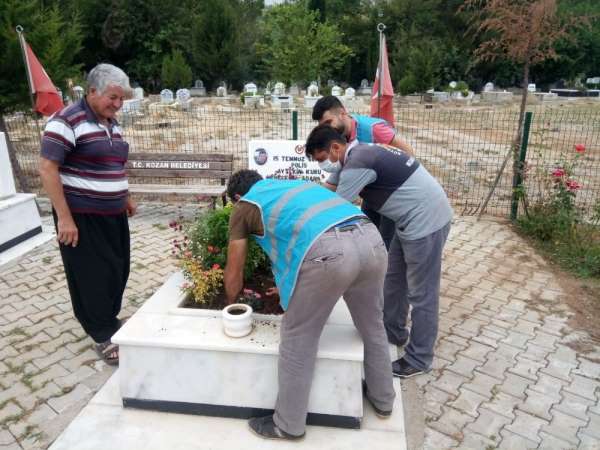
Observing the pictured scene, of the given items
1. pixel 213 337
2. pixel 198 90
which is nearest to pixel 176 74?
pixel 198 90

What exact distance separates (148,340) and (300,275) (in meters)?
0.96

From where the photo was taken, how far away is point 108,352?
3305 millimetres

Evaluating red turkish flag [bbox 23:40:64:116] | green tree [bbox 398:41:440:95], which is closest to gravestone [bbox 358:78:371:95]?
green tree [bbox 398:41:440:95]

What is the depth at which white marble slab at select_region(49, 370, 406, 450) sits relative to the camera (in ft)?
8.27

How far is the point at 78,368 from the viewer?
3.28m

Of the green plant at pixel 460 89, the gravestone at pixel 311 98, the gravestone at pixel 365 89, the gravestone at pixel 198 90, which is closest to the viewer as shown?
the gravestone at pixel 311 98

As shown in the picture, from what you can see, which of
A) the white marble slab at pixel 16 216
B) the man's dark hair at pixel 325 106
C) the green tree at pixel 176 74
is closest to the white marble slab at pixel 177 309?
the man's dark hair at pixel 325 106

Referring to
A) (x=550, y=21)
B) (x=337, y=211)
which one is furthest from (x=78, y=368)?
(x=550, y=21)

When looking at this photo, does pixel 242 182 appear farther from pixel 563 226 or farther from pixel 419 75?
pixel 419 75

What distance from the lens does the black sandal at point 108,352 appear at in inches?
129

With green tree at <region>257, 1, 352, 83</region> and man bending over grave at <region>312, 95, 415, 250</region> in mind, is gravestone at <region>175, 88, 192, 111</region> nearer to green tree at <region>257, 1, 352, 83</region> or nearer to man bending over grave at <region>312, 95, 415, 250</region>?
green tree at <region>257, 1, 352, 83</region>

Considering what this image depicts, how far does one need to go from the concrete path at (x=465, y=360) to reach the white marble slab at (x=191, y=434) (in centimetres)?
18

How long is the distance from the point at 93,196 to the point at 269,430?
1.72 metres

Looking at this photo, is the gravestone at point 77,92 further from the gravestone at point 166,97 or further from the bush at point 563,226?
the bush at point 563,226
